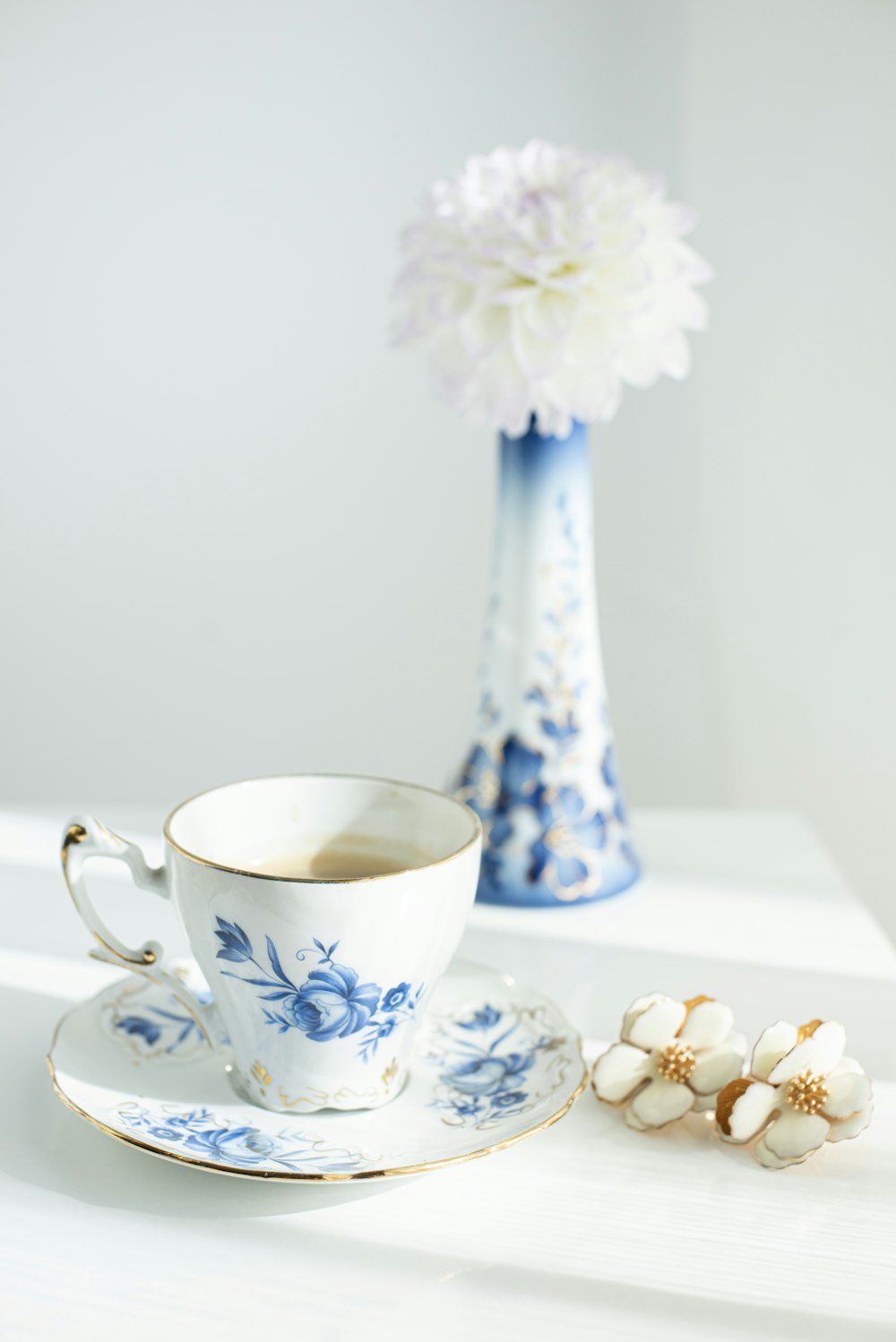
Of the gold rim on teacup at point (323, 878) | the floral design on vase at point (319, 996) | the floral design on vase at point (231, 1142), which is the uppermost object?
the gold rim on teacup at point (323, 878)

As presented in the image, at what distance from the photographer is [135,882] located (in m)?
0.48

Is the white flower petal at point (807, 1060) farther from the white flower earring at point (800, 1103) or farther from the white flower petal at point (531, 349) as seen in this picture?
the white flower petal at point (531, 349)

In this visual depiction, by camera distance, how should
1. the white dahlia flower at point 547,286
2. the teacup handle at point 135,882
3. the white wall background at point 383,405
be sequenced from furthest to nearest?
the white wall background at point 383,405 < the white dahlia flower at point 547,286 < the teacup handle at point 135,882

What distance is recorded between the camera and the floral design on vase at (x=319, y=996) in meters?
0.44

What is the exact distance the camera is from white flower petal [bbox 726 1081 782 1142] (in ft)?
1.54

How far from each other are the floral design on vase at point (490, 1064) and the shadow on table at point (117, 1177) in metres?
0.04

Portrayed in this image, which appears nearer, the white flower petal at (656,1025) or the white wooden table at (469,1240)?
the white wooden table at (469,1240)

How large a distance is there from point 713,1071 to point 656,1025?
28mm

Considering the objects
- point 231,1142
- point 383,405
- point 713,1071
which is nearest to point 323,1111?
point 231,1142

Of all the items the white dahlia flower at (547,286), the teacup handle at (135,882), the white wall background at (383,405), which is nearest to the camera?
the teacup handle at (135,882)

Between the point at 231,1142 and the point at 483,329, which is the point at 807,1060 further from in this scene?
the point at 483,329

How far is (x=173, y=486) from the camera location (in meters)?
1.34

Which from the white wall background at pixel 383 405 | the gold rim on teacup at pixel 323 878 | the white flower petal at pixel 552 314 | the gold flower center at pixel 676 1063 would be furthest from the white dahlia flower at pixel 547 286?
the white wall background at pixel 383 405

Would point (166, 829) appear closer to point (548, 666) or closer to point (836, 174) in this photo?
point (548, 666)
